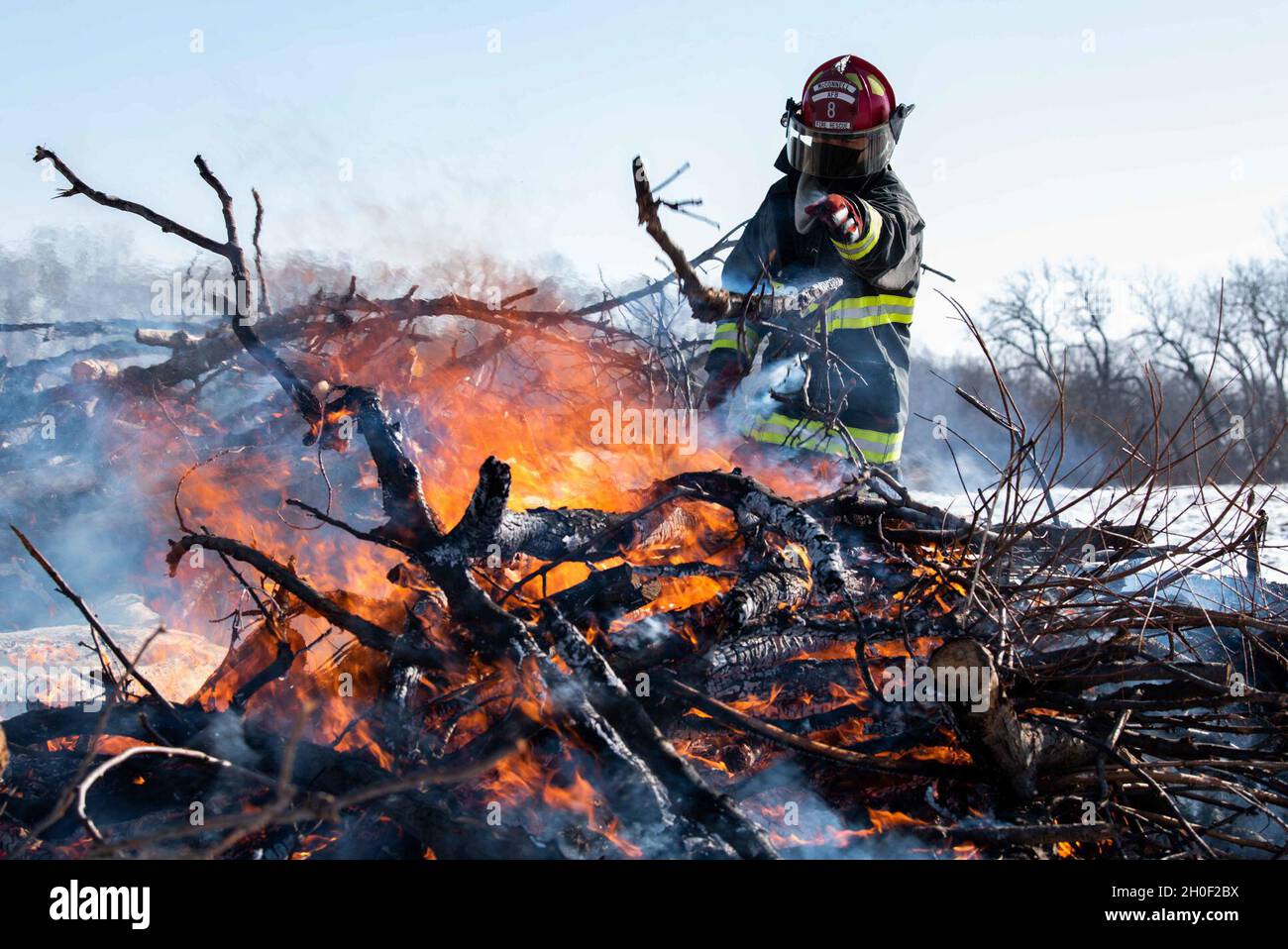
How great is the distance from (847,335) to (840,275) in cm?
32

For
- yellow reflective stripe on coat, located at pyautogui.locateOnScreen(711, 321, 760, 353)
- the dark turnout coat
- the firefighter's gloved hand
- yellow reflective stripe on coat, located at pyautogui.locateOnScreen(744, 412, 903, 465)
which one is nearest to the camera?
the firefighter's gloved hand

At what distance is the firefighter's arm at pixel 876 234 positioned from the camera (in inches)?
149

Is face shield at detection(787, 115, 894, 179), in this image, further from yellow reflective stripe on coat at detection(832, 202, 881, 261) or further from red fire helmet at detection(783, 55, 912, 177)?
yellow reflective stripe on coat at detection(832, 202, 881, 261)

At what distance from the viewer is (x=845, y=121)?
4438mm

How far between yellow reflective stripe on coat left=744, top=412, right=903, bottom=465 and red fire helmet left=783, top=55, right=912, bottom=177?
1.30m

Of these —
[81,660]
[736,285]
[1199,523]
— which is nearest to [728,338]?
[736,285]

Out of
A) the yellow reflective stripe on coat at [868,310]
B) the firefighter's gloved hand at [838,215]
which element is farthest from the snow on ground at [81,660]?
the yellow reflective stripe on coat at [868,310]

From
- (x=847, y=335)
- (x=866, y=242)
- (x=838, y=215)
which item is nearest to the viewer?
(x=838, y=215)

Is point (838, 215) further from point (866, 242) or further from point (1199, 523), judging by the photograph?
point (1199, 523)

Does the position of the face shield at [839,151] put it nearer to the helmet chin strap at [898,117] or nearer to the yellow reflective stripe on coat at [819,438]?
the helmet chin strap at [898,117]

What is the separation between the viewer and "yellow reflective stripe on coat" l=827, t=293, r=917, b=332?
15.4 ft

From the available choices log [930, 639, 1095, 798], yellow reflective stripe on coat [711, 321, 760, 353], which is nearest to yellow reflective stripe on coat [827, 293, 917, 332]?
yellow reflective stripe on coat [711, 321, 760, 353]

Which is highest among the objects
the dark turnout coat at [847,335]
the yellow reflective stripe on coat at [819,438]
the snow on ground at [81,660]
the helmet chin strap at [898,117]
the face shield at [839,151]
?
the helmet chin strap at [898,117]
